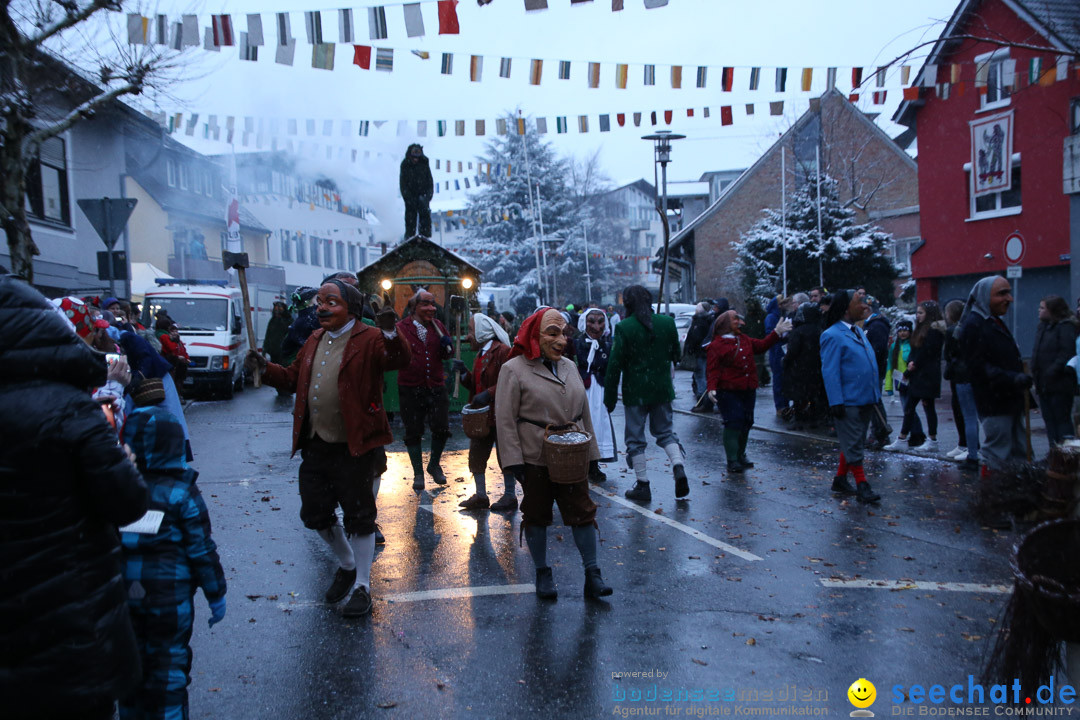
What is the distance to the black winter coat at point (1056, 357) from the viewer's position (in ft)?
28.1

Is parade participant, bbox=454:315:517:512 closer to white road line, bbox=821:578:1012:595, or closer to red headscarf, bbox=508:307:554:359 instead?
red headscarf, bbox=508:307:554:359

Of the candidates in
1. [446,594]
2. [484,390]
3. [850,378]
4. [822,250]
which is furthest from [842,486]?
[822,250]

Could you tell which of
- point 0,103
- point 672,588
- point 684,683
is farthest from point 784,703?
point 0,103

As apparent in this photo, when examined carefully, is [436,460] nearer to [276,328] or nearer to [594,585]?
[594,585]

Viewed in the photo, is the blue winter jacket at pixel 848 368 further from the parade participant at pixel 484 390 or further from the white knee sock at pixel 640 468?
the parade participant at pixel 484 390

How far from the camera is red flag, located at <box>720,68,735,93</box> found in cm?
1331

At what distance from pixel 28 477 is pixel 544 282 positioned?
4631cm

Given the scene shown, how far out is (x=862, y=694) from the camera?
155 inches

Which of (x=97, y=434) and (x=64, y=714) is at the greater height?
(x=97, y=434)

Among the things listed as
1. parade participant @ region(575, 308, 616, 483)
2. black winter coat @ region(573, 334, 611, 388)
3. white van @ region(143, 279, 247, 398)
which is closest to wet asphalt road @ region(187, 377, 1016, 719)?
parade participant @ region(575, 308, 616, 483)

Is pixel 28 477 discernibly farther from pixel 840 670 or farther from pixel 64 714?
pixel 840 670

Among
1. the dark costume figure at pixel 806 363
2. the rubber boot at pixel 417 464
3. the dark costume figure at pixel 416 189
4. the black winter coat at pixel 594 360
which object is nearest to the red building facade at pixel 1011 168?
the dark costume figure at pixel 806 363

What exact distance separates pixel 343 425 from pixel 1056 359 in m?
7.02

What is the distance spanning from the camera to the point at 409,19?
1042 centimetres
